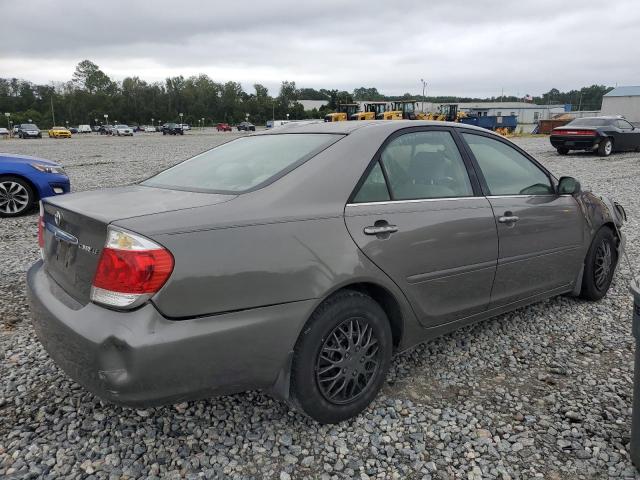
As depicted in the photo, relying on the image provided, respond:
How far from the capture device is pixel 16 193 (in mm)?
7641

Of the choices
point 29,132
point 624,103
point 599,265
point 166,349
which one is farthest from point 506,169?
point 624,103

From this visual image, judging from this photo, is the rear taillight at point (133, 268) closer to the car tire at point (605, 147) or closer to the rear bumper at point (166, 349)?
the rear bumper at point (166, 349)

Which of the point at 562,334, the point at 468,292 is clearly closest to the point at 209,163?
the point at 468,292

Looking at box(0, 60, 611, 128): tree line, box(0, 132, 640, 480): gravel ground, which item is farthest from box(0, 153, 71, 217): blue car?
box(0, 60, 611, 128): tree line

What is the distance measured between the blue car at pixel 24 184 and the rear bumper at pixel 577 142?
16.8 m

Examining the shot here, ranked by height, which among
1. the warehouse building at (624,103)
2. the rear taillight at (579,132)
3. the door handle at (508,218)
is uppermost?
the warehouse building at (624,103)

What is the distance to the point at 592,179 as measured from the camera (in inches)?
501

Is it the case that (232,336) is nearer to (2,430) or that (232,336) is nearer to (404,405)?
(404,405)

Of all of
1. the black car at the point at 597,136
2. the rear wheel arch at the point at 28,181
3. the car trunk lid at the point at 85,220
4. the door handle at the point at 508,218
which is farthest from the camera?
the black car at the point at 597,136

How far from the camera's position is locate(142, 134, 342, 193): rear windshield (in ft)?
8.62

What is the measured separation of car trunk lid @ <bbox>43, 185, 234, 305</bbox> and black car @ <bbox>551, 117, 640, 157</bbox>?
1875 cm

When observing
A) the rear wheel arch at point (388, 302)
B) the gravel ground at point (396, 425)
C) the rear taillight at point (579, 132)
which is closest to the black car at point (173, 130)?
the rear taillight at point (579, 132)

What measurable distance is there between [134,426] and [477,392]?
1.94 m

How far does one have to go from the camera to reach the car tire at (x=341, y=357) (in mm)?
2400
